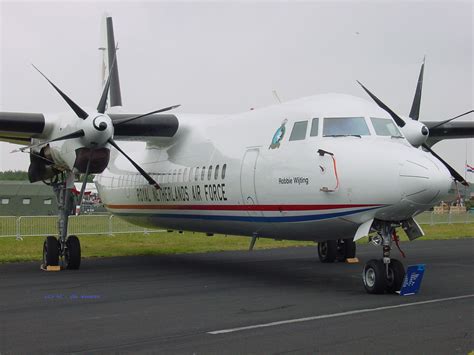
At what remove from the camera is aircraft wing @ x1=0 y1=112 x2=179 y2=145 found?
1523 centimetres

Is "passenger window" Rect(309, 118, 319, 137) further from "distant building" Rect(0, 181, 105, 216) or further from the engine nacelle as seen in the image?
"distant building" Rect(0, 181, 105, 216)

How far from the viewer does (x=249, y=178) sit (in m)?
12.8

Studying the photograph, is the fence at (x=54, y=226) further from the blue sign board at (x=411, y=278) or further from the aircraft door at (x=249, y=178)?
the blue sign board at (x=411, y=278)

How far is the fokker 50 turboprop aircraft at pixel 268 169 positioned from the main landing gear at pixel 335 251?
32 mm

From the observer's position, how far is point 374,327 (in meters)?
7.70

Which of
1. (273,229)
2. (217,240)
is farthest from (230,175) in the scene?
(217,240)

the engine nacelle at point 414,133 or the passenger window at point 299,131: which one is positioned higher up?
the engine nacelle at point 414,133

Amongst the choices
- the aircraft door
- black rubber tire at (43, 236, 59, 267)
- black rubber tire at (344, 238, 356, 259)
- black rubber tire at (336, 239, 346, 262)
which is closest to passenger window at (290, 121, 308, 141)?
the aircraft door

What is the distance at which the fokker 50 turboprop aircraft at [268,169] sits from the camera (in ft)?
33.9

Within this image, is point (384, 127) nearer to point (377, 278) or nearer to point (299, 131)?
point (299, 131)

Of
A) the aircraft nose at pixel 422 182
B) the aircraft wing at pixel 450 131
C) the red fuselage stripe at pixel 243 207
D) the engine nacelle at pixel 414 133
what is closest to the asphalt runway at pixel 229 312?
the red fuselage stripe at pixel 243 207

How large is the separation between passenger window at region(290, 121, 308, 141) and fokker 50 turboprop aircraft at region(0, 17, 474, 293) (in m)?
0.02

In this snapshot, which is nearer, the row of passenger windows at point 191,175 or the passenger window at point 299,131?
the passenger window at point 299,131

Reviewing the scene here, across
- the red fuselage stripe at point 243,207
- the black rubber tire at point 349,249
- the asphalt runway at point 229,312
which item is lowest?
the asphalt runway at point 229,312
